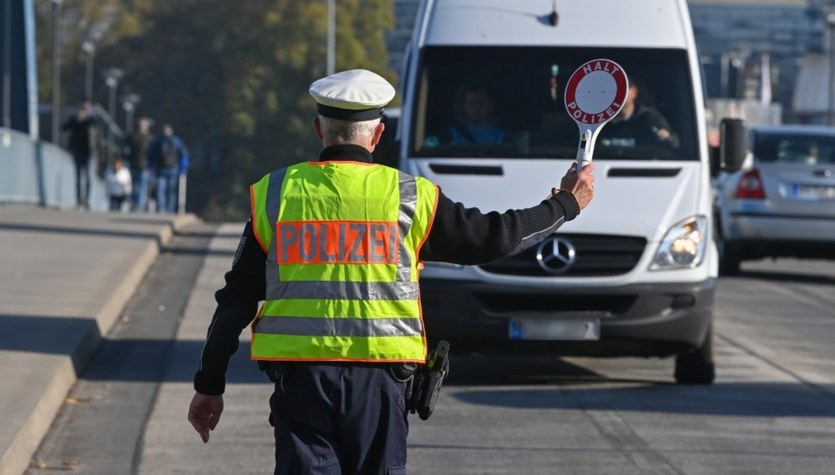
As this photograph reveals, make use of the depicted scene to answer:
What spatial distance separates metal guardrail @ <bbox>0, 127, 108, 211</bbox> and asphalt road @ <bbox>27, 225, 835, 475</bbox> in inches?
597

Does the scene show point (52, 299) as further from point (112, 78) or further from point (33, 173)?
point (112, 78)

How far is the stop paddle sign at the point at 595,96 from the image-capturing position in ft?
16.3

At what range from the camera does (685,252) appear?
10008 mm

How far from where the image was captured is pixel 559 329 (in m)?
9.85

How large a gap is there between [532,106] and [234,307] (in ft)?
20.5

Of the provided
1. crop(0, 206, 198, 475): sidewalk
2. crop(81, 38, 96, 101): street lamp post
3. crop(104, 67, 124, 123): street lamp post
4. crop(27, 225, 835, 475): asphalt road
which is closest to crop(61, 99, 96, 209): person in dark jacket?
crop(0, 206, 198, 475): sidewalk

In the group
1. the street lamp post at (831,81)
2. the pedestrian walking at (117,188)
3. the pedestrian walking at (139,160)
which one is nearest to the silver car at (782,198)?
the pedestrian walking at (139,160)

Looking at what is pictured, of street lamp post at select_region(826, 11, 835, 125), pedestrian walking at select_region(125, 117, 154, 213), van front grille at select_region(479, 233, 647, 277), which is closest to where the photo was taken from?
van front grille at select_region(479, 233, 647, 277)

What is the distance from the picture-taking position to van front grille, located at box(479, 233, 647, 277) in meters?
9.85

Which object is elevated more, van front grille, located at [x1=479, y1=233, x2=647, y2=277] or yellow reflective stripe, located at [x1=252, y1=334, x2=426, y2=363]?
yellow reflective stripe, located at [x1=252, y1=334, x2=426, y2=363]

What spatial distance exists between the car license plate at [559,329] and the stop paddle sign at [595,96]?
488 centimetres

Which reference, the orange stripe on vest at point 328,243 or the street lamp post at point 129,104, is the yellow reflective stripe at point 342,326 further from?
the street lamp post at point 129,104

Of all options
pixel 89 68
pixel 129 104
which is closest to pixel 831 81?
pixel 89 68

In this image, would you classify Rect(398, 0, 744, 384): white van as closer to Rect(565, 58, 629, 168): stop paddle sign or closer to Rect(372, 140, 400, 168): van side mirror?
Rect(372, 140, 400, 168): van side mirror
